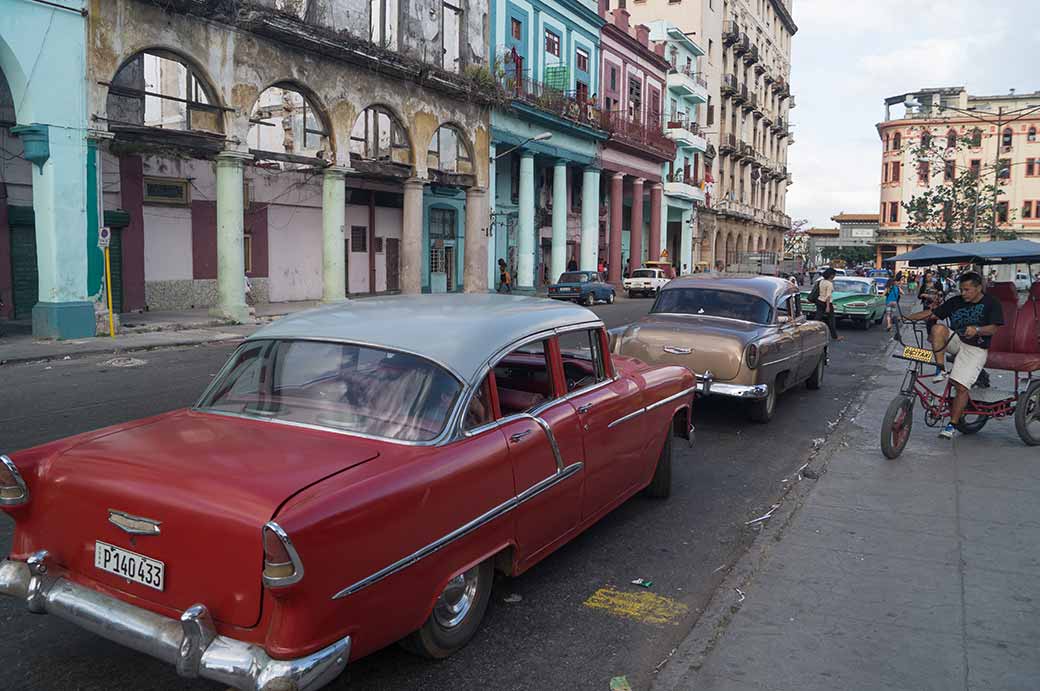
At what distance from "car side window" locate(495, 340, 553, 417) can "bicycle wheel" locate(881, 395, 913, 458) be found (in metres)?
4.19

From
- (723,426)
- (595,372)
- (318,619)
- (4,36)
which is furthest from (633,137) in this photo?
(318,619)

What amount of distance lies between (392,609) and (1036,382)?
306 inches

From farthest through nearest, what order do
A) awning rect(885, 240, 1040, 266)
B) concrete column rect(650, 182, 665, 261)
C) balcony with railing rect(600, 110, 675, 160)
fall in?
concrete column rect(650, 182, 665, 261) < balcony with railing rect(600, 110, 675, 160) < awning rect(885, 240, 1040, 266)

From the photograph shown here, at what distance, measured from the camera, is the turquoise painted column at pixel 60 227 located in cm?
1617

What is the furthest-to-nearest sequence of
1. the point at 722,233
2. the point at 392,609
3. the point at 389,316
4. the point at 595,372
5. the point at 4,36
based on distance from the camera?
the point at 722,233 → the point at 4,36 → the point at 595,372 → the point at 389,316 → the point at 392,609

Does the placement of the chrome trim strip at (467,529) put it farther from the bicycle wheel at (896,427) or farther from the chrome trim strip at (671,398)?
the bicycle wheel at (896,427)

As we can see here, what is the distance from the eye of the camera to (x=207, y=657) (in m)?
2.83

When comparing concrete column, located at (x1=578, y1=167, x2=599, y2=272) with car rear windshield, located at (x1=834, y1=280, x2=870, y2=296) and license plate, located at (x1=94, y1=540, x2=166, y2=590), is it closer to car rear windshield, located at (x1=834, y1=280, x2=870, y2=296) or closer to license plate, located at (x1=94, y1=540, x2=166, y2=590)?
car rear windshield, located at (x1=834, y1=280, x2=870, y2=296)

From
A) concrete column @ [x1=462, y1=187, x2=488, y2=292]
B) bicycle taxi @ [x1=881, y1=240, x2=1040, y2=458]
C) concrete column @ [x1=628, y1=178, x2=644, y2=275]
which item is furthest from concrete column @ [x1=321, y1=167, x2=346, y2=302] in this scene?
concrete column @ [x1=628, y1=178, x2=644, y2=275]

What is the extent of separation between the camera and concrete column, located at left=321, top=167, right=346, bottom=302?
77.8 ft

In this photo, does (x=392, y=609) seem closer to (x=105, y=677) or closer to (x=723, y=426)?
(x=105, y=677)

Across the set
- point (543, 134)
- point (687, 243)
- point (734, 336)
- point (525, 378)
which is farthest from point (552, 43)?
point (525, 378)

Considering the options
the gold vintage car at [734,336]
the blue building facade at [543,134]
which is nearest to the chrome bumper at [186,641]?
the gold vintage car at [734,336]

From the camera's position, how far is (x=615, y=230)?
42.9 meters
